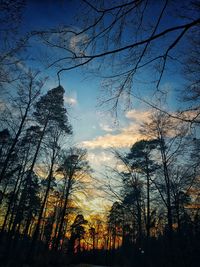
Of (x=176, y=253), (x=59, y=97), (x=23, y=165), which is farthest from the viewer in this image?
(x=23, y=165)

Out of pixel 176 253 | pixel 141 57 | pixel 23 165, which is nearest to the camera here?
pixel 141 57

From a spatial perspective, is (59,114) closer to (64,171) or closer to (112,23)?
(64,171)

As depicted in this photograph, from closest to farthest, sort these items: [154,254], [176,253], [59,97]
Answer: [176,253] → [154,254] → [59,97]

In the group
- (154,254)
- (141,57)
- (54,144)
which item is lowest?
(154,254)

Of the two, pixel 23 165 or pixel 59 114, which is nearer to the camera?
pixel 59 114

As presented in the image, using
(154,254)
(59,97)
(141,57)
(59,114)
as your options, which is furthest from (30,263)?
(141,57)

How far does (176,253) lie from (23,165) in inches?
699

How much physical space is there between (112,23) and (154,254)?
13.0m

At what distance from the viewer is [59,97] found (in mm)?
17062

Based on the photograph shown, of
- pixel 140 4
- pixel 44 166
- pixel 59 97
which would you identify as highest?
pixel 59 97

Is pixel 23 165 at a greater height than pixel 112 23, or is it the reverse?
pixel 23 165

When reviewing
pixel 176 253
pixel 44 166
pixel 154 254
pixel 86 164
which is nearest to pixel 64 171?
pixel 86 164

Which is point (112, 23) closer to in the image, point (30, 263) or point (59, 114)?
point (59, 114)

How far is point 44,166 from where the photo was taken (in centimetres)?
1614
